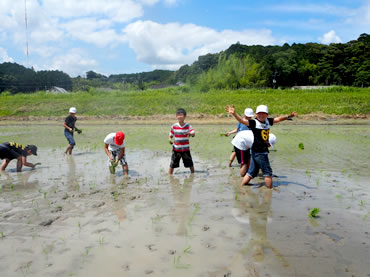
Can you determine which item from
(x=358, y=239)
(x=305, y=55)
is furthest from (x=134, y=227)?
(x=305, y=55)

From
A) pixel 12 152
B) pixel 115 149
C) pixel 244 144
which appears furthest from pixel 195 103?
pixel 244 144

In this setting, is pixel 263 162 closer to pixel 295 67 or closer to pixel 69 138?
pixel 69 138

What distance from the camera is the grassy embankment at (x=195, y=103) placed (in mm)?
28188

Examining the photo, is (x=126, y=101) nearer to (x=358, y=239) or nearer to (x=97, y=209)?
(x=97, y=209)

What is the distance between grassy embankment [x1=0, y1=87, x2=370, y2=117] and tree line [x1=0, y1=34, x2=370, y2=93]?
1898 cm

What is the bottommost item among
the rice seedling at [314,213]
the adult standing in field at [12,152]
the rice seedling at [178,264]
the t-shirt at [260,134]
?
the rice seedling at [178,264]

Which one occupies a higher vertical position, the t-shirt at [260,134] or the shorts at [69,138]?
the t-shirt at [260,134]

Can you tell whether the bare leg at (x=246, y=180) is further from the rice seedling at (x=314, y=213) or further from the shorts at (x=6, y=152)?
the shorts at (x=6, y=152)

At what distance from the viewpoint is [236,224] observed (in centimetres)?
450

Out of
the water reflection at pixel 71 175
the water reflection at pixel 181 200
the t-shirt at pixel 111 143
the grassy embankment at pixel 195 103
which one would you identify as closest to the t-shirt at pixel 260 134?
the water reflection at pixel 181 200

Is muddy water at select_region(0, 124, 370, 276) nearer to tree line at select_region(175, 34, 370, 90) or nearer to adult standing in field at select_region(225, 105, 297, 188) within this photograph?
adult standing in field at select_region(225, 105, 297, 188)

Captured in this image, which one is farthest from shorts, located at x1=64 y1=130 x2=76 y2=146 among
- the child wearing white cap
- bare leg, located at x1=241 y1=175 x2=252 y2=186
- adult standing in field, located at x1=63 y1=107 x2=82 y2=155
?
bare leg, located at x1=241 y1=175 x2=252 y2=186

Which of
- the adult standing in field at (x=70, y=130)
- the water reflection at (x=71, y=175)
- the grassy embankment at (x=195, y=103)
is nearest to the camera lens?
the water reflection at (x=71, y=175)

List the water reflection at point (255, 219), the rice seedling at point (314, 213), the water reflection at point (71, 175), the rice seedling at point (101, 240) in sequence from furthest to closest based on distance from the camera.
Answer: the water reflection at point (71, 175) < the rice seedling at point (314, 213) < the rice seedling at point (101, 240) < the water reflection at point (255, 219)
